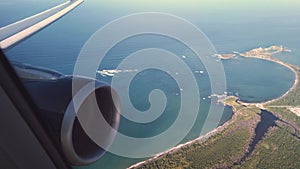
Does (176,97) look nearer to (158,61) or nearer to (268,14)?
(158,61)

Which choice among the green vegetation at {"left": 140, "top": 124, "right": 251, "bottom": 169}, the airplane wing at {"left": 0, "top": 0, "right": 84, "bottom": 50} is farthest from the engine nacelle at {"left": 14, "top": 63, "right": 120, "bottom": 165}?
the green vegetation at {"left": 140, "top": 124, "right": 251, "bottom": 169}

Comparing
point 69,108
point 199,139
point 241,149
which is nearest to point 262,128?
point 241,149

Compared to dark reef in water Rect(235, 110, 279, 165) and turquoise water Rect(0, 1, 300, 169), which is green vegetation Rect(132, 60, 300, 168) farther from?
turquoise water Rect(0, 1, 300, 169)

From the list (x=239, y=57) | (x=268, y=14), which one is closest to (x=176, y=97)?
(x=239, y=57)

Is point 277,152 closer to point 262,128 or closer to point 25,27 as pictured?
point 262,128

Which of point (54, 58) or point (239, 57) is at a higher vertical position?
point (54, 58)

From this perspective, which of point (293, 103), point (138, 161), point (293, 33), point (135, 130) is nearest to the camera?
point (138, 161)
